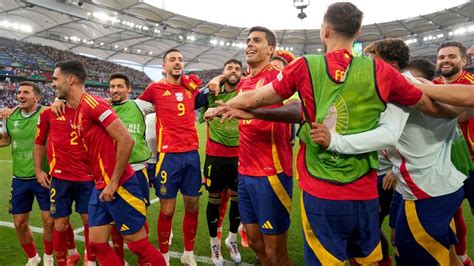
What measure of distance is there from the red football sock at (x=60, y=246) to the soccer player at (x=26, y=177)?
14.2 inches

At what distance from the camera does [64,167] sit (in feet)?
13.3

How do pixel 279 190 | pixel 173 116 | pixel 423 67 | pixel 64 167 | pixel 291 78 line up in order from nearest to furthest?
1. pixel 291 78
2. pixel 279 190
3. pixel 423 67
4. pixel 64 167
5. pixel 173 116

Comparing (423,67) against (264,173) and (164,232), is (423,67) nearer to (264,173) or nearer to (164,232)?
(264,173)

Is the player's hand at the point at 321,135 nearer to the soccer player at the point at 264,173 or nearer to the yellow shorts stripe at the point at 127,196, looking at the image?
the soccer player at the point at 264,173

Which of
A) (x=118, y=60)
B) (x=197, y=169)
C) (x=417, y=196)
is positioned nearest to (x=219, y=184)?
(x=197, y=169)

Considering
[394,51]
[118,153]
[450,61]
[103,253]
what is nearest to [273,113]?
[394,51]

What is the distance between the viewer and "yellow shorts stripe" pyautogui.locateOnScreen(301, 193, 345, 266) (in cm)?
208

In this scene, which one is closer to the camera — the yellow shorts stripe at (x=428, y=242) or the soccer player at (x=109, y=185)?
the yellow shorts stripe at (x=428, y=242)

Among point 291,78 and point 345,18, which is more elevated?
point 345,18

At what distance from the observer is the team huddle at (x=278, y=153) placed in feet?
6.75

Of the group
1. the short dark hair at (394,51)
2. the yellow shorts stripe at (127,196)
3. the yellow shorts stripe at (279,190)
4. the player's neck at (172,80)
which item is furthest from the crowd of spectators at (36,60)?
the short dark hair at (394,51)

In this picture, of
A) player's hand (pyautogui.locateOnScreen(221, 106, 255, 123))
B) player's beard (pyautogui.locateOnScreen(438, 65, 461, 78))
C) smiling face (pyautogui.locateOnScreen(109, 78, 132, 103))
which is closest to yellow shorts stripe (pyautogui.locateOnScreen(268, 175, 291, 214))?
player's hand (pyautogui.locateOnScreen(221, 106, 255, 123))

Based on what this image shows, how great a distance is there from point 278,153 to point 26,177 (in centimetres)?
325

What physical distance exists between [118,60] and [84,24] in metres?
12.7
